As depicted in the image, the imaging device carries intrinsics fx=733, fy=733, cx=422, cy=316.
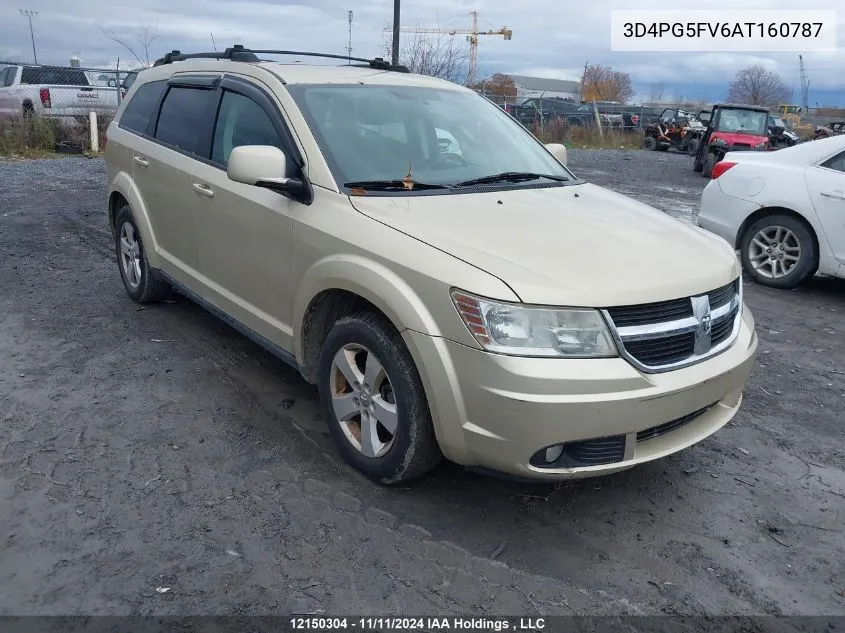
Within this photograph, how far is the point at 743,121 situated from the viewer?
20.2m

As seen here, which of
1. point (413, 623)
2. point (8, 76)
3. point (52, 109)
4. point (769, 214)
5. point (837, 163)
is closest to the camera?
point (413, 623)

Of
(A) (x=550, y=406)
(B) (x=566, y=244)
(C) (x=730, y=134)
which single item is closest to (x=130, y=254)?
(B) (x=566, y=244)

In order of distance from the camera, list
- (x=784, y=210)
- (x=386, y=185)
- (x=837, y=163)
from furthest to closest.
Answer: (x=784, y=210)
(x=837, y=163)
(x=386, y=185)

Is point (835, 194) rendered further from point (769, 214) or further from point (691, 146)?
point (691, 146)

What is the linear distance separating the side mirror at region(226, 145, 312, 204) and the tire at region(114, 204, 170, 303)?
208 cm

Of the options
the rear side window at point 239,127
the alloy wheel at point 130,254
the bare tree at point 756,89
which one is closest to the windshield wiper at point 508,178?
the rear side window at point 239,127

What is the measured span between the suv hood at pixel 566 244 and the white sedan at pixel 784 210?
3.54m

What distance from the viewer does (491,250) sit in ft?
9.43

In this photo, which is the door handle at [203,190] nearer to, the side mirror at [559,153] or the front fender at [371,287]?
the front fender at [371,287]

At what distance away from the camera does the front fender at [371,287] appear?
283 cm

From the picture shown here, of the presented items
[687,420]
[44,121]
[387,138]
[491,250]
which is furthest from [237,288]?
[44,121]

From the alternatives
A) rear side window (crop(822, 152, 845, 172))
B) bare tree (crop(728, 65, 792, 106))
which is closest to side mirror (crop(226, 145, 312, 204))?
rear side window (crop(822, 152, 845, 172))

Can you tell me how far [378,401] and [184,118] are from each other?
2652 millimetres

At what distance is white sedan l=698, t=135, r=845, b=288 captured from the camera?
6.45m
